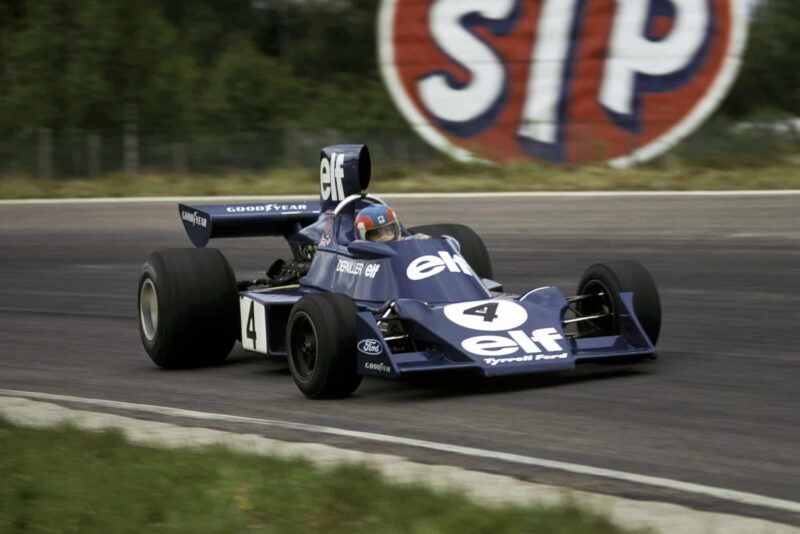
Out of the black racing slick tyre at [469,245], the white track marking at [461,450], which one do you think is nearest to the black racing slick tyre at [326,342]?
the white track marking at [461,450]

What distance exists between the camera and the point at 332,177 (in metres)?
10.0

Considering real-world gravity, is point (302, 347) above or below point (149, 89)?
above

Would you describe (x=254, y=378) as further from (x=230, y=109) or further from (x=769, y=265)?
(x=230, y=109)

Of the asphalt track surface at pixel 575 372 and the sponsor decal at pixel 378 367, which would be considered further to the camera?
the sponsor decal at pixel 378 367

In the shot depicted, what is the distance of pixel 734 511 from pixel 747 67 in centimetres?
3527

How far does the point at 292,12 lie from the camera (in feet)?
174

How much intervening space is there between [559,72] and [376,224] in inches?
678

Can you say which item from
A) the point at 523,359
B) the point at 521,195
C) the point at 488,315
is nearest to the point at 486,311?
the point at 488,315

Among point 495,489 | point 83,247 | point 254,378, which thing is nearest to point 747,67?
point 83,247

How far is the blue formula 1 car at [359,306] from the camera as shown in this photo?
25.7ft

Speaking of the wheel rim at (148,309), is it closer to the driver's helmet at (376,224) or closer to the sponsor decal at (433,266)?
the driver's helmet at (376,224)

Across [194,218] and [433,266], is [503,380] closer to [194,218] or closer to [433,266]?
[433,266]

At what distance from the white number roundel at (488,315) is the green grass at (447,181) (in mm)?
12410

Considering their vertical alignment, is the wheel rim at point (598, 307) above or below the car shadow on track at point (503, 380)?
above
